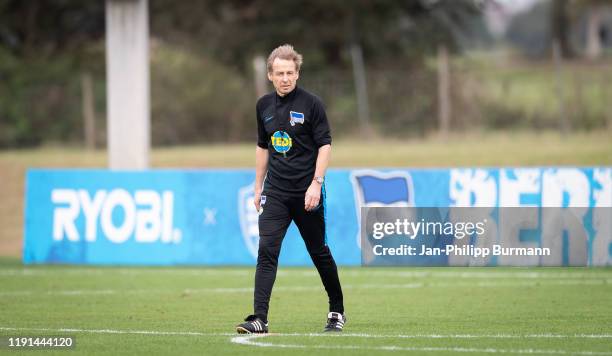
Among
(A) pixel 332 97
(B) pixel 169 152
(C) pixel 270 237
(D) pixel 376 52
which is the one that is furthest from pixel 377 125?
(C) pixel 270 237

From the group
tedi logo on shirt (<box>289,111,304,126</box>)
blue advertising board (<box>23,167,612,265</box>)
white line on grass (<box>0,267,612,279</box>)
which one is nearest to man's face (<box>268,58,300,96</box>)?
tedi logo on shirt (<box>289,111,304,126</box>)

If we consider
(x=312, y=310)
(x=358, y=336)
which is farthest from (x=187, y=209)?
(x=358, y=336)

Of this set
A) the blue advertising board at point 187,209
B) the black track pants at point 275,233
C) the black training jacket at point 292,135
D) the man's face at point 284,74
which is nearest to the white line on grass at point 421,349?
the black track pants at point 275,233

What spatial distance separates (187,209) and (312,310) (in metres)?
6.13

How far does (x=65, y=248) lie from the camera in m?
17.2

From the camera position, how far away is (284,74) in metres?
8.84

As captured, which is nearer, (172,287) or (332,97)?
(172,287)

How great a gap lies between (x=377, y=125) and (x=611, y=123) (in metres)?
4.99

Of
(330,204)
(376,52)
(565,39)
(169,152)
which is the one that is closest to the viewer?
(330,204)

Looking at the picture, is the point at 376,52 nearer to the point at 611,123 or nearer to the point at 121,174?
the point at 611,123

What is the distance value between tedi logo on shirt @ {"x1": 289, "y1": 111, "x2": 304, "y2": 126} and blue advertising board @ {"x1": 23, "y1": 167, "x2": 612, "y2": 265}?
7.52m

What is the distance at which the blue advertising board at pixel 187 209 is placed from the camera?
54.7ft

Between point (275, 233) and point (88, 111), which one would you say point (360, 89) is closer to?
point (88, 111)

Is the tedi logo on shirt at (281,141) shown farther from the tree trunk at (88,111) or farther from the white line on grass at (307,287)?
the tree trunk at (88,111)
